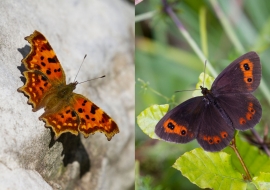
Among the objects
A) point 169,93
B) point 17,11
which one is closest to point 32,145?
point 17,11

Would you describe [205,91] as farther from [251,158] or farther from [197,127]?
[251,158]

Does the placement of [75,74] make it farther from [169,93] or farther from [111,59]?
[169,93]

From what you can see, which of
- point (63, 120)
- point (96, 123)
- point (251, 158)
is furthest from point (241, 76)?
point (63, 120)

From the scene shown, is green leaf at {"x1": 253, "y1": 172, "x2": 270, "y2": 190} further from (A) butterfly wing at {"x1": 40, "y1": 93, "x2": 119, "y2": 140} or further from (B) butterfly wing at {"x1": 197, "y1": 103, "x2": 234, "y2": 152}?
(A) butterfly wing at {"x1": 40, "y1": 93, "x2": 119, "y2": 140}

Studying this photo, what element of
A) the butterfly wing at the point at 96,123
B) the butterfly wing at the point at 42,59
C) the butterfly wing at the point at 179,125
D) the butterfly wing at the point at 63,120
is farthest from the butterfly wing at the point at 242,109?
the butterfly wing at the point at 42,59

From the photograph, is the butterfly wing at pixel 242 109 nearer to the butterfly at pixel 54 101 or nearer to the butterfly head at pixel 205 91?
the butterfly head at pixel 205 91

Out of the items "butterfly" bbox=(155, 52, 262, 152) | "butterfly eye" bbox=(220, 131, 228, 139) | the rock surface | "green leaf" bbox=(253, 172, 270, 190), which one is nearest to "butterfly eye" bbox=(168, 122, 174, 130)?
"butterfly" bbox=(155, 52, 262, 152)
